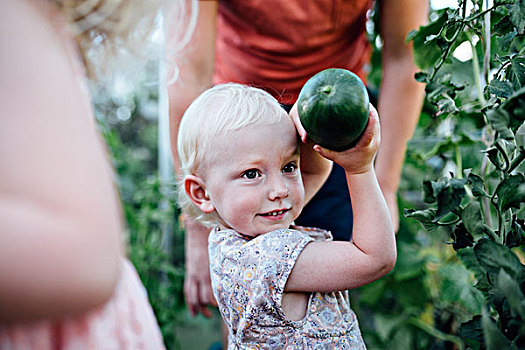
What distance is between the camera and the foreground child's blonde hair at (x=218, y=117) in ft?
3.33

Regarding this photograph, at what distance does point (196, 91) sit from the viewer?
1.58 m

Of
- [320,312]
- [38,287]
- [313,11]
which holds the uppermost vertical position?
[313,11]

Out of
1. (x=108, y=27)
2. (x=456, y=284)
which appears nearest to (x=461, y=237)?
(x=108, y=27)

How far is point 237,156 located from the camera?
39.4 inches

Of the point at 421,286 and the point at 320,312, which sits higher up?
the point at 320,312

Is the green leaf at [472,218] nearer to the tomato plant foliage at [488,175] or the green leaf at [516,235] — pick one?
the tomato plant foliage at [488,175]

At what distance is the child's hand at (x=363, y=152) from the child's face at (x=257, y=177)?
0.39 feet

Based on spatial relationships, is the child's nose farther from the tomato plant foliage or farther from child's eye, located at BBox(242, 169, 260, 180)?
the tomato plant foliage

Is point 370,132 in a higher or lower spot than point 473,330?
higher

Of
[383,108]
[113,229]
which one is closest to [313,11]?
[383,108]

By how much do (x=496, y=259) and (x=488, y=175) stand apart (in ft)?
1.46

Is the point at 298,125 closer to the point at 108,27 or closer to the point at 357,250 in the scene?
the point at 357,250

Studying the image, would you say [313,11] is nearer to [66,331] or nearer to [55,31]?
[55,31]

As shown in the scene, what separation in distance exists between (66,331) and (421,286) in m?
2.15
